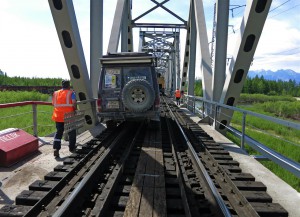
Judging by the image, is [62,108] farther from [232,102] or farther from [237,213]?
[232,102]

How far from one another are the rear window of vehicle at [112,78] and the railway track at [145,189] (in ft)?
12.5

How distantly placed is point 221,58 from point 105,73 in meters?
4.64

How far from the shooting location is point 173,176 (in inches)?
205

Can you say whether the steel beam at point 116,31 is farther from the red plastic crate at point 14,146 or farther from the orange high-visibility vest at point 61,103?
the red plastic crate at point 14,146

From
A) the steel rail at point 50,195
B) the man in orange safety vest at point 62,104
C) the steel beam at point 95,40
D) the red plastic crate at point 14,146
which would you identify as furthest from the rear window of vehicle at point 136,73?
the steel rail at point 50,195

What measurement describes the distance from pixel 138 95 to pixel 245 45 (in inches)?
148

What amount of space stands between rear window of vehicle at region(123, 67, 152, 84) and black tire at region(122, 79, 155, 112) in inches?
28.2

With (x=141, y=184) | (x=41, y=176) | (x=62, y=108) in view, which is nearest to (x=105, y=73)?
(x=62, y=108)

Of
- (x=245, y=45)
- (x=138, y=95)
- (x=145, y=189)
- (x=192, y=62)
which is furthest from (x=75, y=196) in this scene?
(x=192, y=62)

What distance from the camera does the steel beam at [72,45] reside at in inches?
359

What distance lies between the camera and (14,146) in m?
6.04

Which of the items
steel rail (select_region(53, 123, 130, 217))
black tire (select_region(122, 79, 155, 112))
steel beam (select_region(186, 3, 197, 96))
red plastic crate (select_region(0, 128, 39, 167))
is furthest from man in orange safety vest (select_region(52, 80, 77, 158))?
steel beam (select_region(186, 3, 197, 96))

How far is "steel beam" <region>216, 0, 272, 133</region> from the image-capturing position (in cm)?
850

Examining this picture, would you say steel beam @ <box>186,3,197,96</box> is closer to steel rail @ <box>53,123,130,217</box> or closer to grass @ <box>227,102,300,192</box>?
grass @ <box>227,102,300,192</box>
